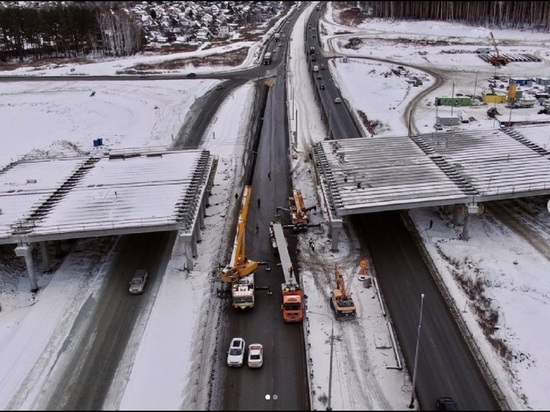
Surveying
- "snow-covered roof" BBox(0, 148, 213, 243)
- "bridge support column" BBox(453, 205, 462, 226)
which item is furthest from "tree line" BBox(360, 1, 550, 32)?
"snow-covered roof" BBox(0, 148, 213, 243)

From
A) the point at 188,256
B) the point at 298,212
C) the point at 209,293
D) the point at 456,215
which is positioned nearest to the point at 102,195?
the point at 188,256

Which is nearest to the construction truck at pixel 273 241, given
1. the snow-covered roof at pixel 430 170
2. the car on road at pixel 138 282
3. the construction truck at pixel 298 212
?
the construction truck at pixel 298 212

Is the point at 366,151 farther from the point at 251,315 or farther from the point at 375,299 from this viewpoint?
the point at 251,315

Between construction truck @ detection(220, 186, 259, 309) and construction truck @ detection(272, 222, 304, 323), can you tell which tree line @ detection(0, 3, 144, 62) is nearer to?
construction truck @ detection(220, 186, 259, 309)

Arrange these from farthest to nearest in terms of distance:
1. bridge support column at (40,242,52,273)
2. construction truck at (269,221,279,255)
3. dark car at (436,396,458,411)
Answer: construction truck at (269,221,279,255) < bridge support column at (40,242,52,273) < dark car at (436,396,458,411)

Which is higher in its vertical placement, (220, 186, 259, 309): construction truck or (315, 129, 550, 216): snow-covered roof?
(315, 129, 550, 216): snow-covered roof

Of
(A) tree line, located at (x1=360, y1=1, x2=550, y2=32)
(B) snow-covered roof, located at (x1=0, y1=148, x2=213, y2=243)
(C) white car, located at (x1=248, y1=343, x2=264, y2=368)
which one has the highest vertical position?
(A) tree line, located at (x1=360, y1=1, x2=550, y2=32)

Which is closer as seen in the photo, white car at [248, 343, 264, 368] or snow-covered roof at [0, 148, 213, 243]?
white car at [248, 343, 264, 368]

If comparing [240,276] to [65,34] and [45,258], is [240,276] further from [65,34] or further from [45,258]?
[65,34]
